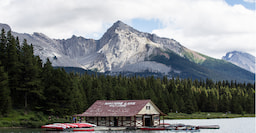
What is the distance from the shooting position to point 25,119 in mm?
96250

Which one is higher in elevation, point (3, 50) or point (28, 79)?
point (3, 50)

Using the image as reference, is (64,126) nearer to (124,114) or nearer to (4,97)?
(124,114)

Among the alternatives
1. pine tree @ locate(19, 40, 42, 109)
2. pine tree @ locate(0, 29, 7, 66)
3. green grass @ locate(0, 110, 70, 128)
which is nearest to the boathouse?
green grass @ locate(0, 110, 70, 128)

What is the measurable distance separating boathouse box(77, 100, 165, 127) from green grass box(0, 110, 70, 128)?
1228cm

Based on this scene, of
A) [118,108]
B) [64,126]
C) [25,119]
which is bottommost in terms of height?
[64,126]

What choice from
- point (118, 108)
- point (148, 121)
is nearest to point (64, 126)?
point (118, 108)

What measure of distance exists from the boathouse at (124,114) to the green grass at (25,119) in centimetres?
1228

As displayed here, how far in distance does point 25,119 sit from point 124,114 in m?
29.0

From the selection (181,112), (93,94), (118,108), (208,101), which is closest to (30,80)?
(118,108)

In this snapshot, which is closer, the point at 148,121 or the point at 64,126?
the point at 64,126

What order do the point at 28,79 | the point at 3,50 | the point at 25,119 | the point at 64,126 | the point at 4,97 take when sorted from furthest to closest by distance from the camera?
the point at 3,50
the point at 28,79
the point at 25,119
the point at 4,97
the point at 64,126

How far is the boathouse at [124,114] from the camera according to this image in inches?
3548

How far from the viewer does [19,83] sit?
4063 inches

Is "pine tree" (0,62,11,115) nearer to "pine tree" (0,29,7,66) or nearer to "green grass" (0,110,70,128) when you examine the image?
"green grass" (0,110,70,128)
